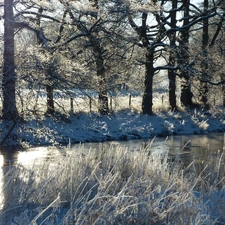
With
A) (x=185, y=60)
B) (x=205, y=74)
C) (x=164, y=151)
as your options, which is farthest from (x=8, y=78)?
(x=205, y=74)

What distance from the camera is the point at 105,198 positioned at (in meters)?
5.75

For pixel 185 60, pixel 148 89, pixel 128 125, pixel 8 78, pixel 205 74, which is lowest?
pixel 128 125

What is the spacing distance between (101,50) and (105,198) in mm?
18705

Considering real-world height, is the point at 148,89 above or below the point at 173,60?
below

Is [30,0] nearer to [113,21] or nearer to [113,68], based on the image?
[113,21]

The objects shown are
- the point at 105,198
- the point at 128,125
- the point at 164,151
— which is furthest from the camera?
the point at 128,125

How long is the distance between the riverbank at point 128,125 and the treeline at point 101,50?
3.62ft

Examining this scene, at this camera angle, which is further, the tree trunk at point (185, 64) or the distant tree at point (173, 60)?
the distant tree at point (173, 60)

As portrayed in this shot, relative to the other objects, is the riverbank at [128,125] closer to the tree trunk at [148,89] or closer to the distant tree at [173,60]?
the tree trunk at [148,89]

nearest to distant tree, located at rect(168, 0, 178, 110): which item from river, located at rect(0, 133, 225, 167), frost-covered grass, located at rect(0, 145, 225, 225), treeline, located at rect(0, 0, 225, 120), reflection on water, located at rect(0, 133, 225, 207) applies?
treeline, located at rect(0, 0, 225, 120)

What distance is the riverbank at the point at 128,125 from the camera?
20.6 meters

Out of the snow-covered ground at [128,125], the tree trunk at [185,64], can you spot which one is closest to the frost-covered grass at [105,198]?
the snow-covered ground at [128,125]

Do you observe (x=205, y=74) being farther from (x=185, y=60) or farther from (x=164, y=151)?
(x=164, y=151)

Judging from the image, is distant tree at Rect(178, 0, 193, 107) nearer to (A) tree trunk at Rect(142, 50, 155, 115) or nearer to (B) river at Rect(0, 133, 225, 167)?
(A) tree trunk at Rect(142, 50, 155, 115)
